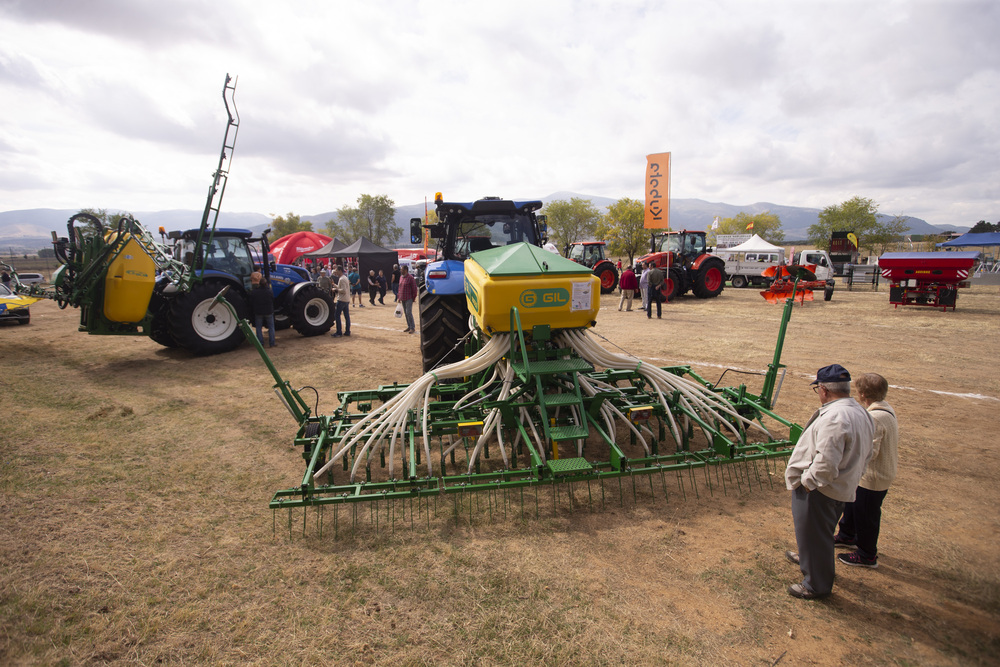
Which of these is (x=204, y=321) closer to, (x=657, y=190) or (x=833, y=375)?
(x=833, y=375)

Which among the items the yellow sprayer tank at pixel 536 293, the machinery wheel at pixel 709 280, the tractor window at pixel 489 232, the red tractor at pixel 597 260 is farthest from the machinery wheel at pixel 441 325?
the machinery wheel at pixel 709 280

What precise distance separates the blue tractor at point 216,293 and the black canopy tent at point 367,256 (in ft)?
35.2

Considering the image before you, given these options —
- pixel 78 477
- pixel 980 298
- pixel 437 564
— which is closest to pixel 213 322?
pixel 78 477

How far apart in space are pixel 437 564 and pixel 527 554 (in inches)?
18.9

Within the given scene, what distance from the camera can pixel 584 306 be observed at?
3.56m

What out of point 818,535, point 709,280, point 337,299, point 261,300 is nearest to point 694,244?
point 709,280

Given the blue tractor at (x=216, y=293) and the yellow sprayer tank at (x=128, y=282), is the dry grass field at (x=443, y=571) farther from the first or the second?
the blue tractor at (x=216, y=293)

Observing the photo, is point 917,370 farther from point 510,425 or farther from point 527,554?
point 527,554

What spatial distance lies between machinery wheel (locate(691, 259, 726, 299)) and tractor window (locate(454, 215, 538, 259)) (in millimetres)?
10543

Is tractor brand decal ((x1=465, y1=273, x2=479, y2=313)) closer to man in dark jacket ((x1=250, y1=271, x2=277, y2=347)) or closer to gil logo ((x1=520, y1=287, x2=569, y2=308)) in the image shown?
gil logo ((x1=520, y1=287, x2=569, y2=308))

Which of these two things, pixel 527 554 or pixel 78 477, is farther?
pixel 78 477

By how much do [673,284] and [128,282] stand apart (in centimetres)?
1256

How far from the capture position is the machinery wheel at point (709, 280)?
14633mm

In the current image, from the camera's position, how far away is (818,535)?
2195mm
